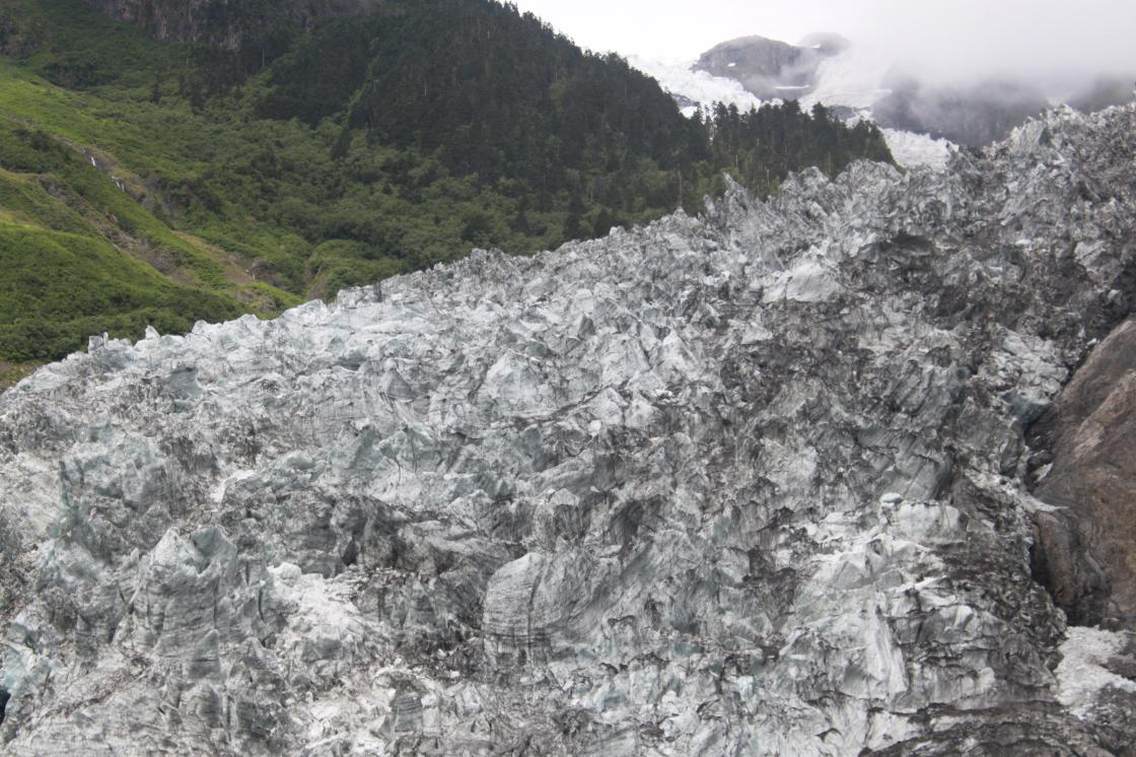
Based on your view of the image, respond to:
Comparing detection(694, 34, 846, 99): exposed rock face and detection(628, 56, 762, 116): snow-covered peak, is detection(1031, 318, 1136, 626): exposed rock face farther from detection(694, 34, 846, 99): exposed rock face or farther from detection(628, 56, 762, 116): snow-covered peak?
detection(694, 34, 846, 99): exposed rock face

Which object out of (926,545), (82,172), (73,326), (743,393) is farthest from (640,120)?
(926,545)

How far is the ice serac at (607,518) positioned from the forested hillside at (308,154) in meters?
39.9

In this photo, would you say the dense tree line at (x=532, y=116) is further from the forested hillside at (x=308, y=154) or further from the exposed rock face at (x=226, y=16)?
the exposed rock face at (x=226, y=16)

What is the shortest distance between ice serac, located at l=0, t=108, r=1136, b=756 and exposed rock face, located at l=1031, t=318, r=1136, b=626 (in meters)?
0.68

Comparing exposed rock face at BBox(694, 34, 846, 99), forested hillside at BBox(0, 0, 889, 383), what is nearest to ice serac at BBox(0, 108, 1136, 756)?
forested hillside at BBox(0, 0, 889, 383)

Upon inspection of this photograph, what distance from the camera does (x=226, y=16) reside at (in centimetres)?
16388

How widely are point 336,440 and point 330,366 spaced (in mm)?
8834

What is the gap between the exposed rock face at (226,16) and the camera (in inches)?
6358

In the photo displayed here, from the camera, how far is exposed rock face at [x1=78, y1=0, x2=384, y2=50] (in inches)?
6358

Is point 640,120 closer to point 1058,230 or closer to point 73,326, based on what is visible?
point 73,326

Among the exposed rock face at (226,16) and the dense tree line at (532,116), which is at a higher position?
the exposed rock face at (226,16)

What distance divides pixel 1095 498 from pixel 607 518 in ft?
49.5

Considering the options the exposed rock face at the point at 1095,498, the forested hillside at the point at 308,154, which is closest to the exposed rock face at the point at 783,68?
the forested hillside at the point at 308,154

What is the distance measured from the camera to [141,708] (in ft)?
93.2
